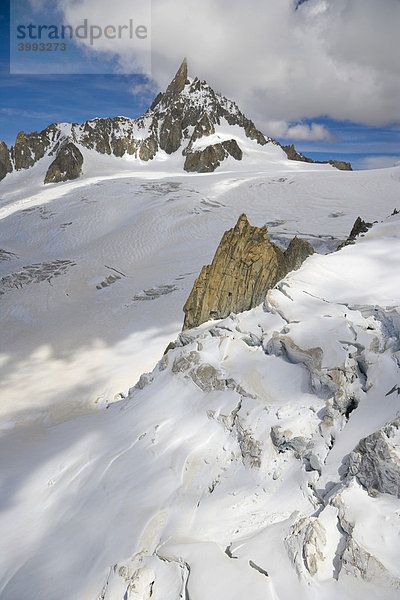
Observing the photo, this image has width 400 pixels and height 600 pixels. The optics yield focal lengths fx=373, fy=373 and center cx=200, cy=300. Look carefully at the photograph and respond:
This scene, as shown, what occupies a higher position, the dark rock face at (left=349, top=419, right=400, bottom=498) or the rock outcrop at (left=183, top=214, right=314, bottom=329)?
the rock outcrop at (left=183, top=214, right=314, bottom=329)

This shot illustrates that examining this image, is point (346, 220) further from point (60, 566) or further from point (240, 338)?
point (60, 566)

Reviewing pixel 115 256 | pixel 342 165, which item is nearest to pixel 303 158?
pixel 342 165

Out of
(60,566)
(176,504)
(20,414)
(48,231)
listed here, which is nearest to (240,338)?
(176,504)

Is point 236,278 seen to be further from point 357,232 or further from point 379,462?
point 379,462

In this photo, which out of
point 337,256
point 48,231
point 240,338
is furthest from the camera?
point 48,231

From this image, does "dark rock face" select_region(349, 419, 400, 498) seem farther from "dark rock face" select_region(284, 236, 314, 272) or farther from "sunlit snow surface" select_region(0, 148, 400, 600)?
"dark rock face" select_region(284, 236, 314, 272)

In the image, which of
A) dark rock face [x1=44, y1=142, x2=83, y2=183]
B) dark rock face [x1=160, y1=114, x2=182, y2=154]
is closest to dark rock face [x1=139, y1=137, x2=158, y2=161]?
dark rock face [x1=160, y1=114, x2=182, y2=154]
